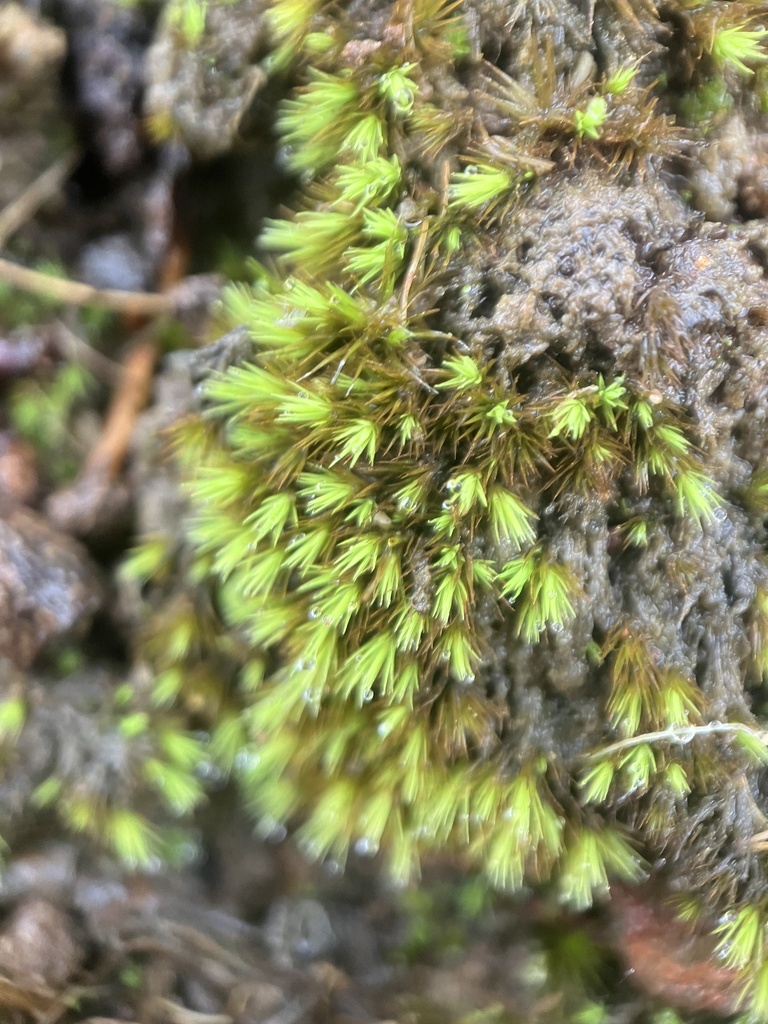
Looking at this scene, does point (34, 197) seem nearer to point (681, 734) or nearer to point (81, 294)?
point (81, 294)

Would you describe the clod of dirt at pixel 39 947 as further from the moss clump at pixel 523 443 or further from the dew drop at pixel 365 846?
the moss clump at pixel 523 443

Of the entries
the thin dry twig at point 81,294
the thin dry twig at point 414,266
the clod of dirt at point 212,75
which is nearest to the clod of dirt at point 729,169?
the thin dry twig at point 414,266

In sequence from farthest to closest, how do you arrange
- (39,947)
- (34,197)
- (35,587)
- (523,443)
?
(34,197) < (35,587) < (39,947) < (523,443)

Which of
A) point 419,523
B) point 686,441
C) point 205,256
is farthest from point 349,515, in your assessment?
point 205,256

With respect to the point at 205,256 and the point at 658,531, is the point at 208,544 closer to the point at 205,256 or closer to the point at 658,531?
the point at 205,256

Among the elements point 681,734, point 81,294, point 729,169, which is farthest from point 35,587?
point 729,169

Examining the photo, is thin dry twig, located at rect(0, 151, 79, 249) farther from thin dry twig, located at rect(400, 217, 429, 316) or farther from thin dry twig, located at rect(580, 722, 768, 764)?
thin dry twig, located at rect(580, 722, 768, 764)
